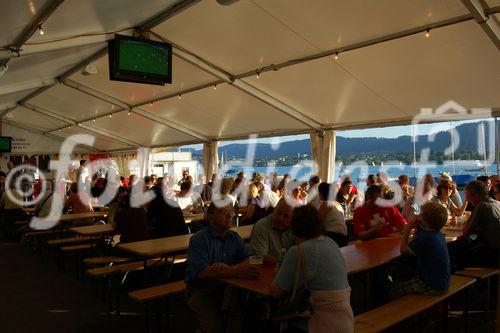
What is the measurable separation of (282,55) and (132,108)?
614cm

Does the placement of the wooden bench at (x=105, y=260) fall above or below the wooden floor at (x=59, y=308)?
above

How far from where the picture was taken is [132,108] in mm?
11641

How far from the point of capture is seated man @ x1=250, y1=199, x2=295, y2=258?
3131mm

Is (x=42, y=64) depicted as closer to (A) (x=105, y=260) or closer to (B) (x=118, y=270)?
(A) (x=105, y=260)

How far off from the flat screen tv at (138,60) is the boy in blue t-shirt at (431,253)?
4.00 metres

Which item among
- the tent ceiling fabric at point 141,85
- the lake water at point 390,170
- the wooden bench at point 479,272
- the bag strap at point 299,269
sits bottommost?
the wooden bench at point 479,272

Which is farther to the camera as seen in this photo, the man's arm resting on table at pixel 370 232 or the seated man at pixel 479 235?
the man's arm resting on table at pixel 370 232

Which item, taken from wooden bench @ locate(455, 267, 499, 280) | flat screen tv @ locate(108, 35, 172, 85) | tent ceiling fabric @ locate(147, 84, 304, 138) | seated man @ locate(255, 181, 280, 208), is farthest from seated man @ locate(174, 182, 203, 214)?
wooden bench @ locate(455, 267, 499, 280)

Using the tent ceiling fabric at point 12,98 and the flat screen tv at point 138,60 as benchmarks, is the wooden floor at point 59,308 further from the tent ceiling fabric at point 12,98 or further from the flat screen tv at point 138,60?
the tent ceiling fabric at point 12,98

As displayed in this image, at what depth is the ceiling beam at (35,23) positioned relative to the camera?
4.41m

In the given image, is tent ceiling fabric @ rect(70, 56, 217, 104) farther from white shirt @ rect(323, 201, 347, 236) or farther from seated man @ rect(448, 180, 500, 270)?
seated man @ rect(448, 180, 500, 270)

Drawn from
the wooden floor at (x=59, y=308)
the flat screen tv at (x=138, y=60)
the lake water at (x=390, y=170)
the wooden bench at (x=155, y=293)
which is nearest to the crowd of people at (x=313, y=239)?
the wooden bench at (x=155, y=293)

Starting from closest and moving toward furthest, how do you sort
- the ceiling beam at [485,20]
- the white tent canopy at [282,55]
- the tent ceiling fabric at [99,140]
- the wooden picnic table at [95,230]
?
1. the ceiling beam at [485,20]
2. the white tent canopy at [282,55]
3. the wooden picnic table at [95,230]
4. the tent ceiling fabric at [99,140]

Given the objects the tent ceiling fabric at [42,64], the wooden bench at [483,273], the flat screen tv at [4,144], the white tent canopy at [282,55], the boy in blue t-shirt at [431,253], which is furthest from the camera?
the flat screen tv at [4,144]
